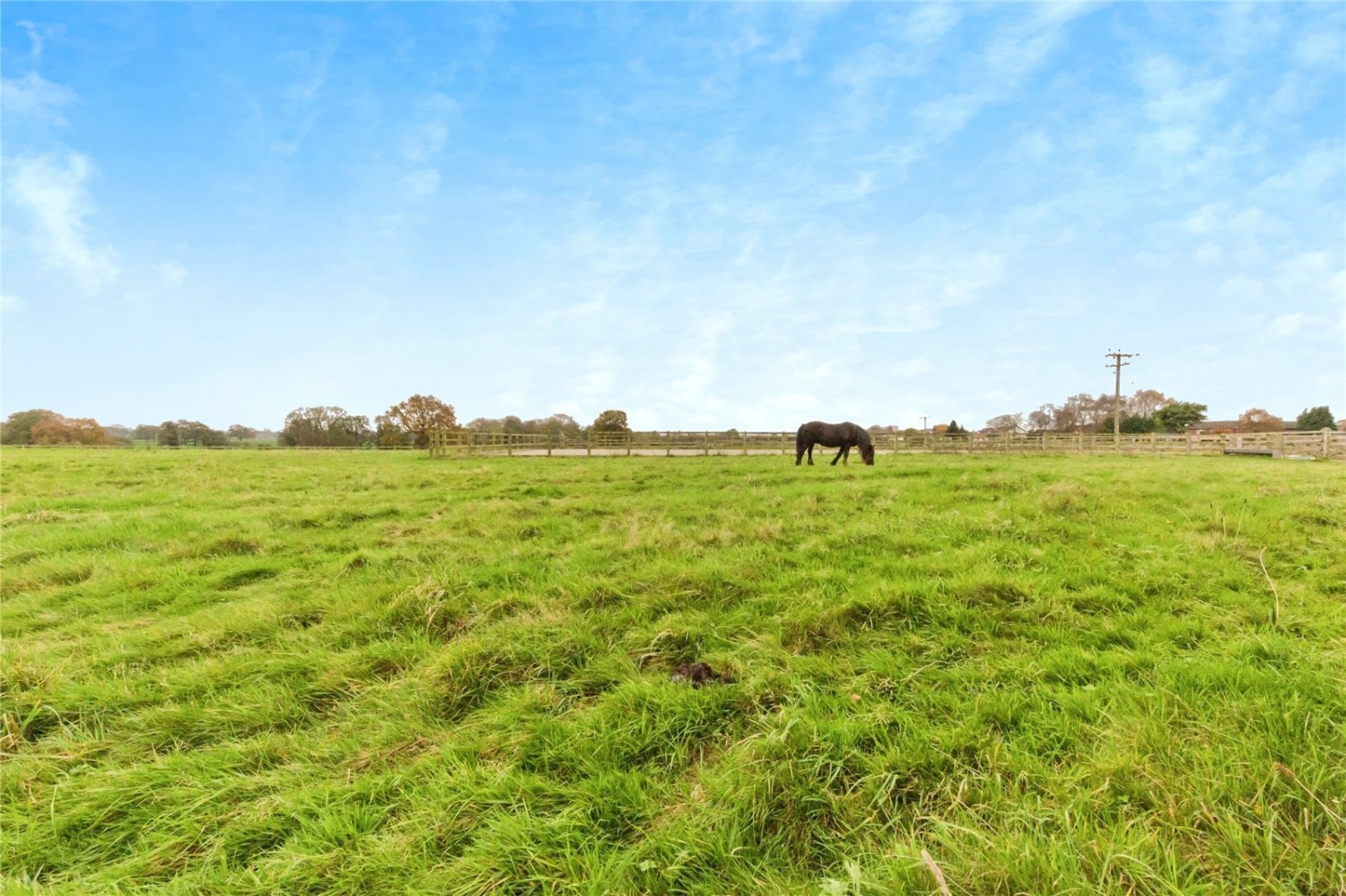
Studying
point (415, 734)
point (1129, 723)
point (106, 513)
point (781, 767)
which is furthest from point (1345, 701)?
point (106, 513)

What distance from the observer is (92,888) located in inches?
71.3

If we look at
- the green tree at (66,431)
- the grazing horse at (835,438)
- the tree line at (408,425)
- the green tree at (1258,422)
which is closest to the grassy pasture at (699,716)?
the grazing horse at (835,438)

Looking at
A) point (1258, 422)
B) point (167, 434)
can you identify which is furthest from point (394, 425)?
point (1258, 422)

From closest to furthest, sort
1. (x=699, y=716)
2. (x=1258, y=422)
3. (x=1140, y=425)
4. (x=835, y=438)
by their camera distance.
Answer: (x=699, y=716), (x=835, y=438), (x=1140, y=425), (x=1258, y=422)

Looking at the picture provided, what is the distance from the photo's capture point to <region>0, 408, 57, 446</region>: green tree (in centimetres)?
6956

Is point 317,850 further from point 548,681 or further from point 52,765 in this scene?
point 52,765

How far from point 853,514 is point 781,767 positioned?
5298mm

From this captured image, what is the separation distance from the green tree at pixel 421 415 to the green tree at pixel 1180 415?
95123mm

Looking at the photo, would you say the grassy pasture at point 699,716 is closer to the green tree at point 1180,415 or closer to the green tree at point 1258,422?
the green tree at point 1180,415

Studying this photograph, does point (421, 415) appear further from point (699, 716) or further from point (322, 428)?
point (699, 716)

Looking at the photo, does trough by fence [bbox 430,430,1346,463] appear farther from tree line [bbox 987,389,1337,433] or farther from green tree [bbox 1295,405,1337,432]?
green tree [bbox 1295,405,1337,432]

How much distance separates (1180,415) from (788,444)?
69007 millimetres

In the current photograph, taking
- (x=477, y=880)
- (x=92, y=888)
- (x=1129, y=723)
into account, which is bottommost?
(x=92, y=888)

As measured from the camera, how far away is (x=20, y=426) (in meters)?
69.9
